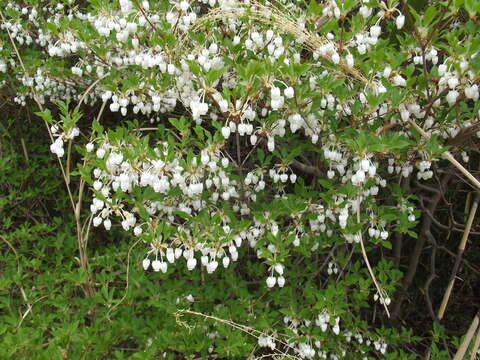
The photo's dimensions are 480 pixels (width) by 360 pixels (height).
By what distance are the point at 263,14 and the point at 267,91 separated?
1.16 feet

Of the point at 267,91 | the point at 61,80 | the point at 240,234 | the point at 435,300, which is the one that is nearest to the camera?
the point at 267,91

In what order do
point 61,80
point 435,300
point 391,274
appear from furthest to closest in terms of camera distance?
point 435,300
point 61,80
point 391,274

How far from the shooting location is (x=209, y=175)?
234 cm

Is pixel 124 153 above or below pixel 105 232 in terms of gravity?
above

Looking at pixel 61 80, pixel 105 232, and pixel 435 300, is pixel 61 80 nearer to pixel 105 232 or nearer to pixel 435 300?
pixel 105 232

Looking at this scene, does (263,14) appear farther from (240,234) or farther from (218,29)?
(240,234)

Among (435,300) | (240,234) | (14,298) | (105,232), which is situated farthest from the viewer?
(105,232)

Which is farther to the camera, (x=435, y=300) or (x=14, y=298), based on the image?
(x=435, y=300)

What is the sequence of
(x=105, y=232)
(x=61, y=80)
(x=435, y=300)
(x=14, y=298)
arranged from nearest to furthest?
(x=14, y=298)
(x=61, y=80)
(x=435, y=300)
(x=105, y=232)

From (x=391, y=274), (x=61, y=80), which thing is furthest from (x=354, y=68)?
(x=61, y=80)

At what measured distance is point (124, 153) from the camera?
→ 216 centimetres

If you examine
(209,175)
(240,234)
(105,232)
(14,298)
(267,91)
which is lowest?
(105,232)

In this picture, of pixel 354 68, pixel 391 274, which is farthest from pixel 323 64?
pixel 391 274

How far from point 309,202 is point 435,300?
91.7 inches
